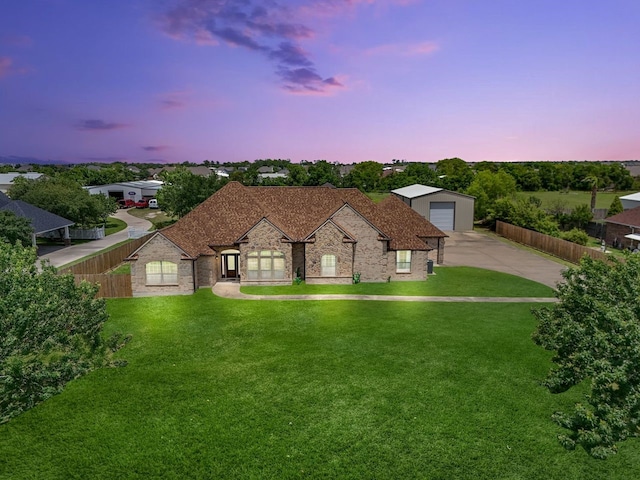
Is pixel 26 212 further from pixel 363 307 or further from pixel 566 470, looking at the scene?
pixel 566 470

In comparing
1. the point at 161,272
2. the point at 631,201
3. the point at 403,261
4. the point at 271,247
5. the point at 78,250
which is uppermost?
the point at 631,201

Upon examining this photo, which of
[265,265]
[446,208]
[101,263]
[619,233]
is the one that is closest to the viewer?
[265,265]

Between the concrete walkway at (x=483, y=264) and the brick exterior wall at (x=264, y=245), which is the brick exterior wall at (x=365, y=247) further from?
the brick exterior wall at (x=264, y=245)

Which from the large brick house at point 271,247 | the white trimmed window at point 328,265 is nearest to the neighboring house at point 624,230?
the large brick house at point 271,247

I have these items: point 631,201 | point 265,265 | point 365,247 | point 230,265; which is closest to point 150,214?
point 230,265

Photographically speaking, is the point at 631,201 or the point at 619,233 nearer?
the point at 619,233

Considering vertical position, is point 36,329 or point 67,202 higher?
point 67,202

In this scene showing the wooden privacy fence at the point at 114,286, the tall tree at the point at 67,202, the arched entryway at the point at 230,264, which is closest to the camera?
the wooden privacy fence at the point at 114,286

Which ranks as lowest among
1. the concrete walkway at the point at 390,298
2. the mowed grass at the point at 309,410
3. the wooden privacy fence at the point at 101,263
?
the mowed grass at the point at 309,410

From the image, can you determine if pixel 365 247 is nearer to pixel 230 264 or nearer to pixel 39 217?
pixel 230 264
